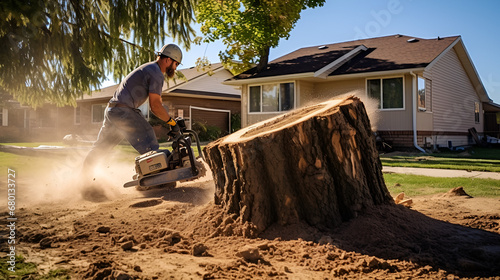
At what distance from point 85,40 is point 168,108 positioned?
59.2 feet

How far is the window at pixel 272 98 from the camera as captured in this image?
2002cm

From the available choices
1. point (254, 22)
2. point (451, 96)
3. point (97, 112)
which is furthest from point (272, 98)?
point (97, 112)

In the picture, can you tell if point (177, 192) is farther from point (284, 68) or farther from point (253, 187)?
point (284, 68)

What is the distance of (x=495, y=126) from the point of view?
27.8m

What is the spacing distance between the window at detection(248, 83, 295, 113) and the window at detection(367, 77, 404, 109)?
12.5 feet

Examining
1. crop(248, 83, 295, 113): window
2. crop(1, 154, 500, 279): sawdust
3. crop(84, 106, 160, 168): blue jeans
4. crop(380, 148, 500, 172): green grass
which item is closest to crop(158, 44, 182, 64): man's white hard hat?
crop(84, 106, 160, 168): blue jeans

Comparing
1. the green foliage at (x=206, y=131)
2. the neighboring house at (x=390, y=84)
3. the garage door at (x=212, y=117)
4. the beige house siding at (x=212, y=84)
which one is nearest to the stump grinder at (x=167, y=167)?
the neighboring house at (x=390, y=84)

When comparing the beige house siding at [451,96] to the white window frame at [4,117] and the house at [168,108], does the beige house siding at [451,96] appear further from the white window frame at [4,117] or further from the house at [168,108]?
the white window frame at [4,117]

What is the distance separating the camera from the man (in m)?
5.46

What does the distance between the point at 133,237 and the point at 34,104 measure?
10.0 metres

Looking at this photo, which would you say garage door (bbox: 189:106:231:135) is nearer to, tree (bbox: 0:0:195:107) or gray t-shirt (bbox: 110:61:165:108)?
tree (bbox: 0:0:195:107)

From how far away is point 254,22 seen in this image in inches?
809

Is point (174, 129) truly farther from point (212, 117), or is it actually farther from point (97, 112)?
point (97, 112)

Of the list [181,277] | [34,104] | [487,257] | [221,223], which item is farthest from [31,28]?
[487,257]
